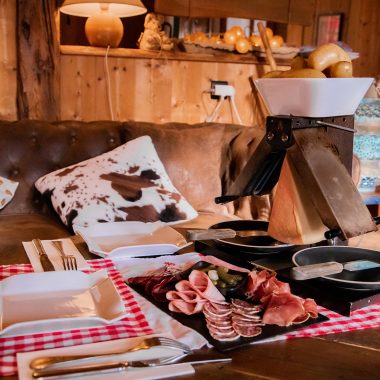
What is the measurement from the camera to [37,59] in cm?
285

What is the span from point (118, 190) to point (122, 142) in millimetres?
432

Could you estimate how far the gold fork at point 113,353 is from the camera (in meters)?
0.76

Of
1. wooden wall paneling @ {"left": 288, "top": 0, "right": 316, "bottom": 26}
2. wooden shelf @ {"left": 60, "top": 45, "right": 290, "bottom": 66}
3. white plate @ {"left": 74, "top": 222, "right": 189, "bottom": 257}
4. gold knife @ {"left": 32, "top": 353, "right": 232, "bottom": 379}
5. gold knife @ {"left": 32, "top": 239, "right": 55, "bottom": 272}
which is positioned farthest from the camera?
wooden wall paneling @ {"left": 288, "top": 0, "right": 316, "bottom": 26}

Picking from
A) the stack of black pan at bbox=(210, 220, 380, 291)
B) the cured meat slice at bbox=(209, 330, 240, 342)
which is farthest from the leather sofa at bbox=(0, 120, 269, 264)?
the cured meat slice at bbox=(209, 330, 240, 342)

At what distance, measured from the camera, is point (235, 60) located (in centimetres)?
331

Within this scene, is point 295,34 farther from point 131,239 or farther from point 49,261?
point 49,261

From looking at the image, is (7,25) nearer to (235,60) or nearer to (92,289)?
(235,60)

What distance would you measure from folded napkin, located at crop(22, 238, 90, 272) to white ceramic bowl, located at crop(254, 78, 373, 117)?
568 millimetres

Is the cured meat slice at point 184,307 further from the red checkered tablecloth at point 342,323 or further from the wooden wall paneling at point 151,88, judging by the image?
the wooden wall paneling at point 151,88

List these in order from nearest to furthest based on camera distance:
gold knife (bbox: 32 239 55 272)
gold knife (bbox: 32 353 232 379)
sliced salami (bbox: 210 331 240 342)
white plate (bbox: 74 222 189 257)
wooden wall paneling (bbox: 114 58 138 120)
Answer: gold knife (bbox: 32 353 232 379)
sliced salami (bbox: 210 331 240 342)
gold knife (bbox: 32 239 55 272)
white plate (bbox: 74 222 189 257)
wooden wall paneling (bbox: 114 58 138 120)

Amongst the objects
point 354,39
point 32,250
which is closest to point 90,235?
point 32,250

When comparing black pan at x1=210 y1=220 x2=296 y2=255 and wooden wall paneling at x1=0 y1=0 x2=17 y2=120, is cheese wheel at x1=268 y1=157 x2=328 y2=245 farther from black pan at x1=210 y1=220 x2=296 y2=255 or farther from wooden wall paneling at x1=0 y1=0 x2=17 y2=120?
wooden wall paneling at x1=0 y1=0 x2=17 y2=120

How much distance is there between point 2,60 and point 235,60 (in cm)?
134

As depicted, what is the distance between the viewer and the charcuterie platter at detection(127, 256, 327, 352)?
875 millimetres
